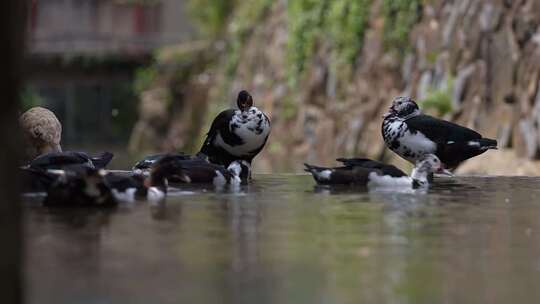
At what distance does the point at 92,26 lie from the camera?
204ft

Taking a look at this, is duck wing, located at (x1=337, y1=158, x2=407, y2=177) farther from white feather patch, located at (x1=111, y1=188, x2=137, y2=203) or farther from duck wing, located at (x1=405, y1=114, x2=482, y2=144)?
white feather patch, located at (x1=111, y1=188, x2=137, y2=203)

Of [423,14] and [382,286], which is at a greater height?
[423,14]

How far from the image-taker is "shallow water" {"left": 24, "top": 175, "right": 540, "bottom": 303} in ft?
16.3

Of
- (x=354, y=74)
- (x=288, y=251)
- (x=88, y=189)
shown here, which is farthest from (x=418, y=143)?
(x=354, y=74)

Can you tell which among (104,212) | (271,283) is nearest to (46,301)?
(271,283)

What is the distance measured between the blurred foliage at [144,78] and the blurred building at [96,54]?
0.74 meters

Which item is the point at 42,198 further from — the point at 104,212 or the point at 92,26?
the point at 92,26

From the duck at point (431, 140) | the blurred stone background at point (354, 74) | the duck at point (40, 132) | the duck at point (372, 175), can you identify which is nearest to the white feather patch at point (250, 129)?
the duck at point (372, 175)

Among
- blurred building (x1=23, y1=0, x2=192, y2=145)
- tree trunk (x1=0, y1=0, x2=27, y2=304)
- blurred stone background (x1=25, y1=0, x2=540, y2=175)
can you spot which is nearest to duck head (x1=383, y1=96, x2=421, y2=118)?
Answer: tree trunk (x1=0, y1=0, x2=27, y2=304)

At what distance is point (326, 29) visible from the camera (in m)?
32.4

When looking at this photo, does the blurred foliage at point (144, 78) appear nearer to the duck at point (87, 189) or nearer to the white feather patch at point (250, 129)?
the white feather patch at point (250, 129)

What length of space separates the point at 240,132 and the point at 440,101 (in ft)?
45.5

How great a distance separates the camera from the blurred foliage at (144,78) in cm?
5159

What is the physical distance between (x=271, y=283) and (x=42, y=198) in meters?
3.51
